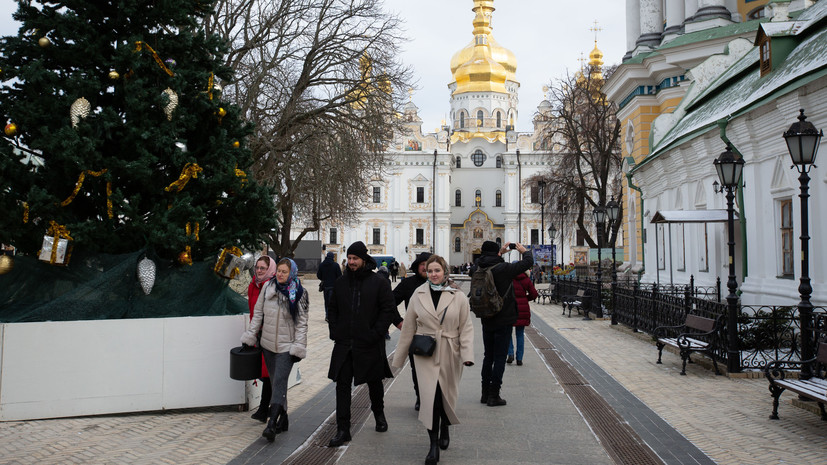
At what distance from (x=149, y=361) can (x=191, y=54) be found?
12.2ft

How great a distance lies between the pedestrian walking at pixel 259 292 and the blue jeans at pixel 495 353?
8.01 feet

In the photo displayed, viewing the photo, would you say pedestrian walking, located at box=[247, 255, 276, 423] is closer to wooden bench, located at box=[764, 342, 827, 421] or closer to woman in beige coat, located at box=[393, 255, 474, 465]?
woman in beige coat, located at box=[393, 255, 474, 465]

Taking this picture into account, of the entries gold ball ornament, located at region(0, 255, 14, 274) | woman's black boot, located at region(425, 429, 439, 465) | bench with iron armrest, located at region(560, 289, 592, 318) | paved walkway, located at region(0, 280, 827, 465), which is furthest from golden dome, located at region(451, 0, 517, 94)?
woman's black boot, located at region(425, 429, 439, 465)

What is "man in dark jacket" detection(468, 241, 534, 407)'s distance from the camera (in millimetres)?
7797

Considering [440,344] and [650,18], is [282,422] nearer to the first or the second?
[440,344]

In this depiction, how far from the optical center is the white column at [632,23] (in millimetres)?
32875

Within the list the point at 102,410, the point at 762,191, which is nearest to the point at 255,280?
the point at 102,410

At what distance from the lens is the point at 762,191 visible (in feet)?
47.1

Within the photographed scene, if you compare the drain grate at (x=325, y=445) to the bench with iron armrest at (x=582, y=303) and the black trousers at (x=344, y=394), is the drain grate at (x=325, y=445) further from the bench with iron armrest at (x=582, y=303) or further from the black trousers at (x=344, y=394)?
the bench with iron armrest at (x=582, y=303)

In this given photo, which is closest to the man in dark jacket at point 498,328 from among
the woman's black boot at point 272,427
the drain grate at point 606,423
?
the drain grate at point 606,423

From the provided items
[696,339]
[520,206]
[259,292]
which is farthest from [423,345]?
[520,206]

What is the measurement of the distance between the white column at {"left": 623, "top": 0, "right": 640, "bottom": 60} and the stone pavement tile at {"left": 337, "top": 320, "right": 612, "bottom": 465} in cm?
2760

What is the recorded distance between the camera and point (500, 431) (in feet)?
21.9

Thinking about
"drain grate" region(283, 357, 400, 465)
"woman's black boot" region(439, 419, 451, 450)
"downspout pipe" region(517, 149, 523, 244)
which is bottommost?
"drain grate" region(283, 357, 400, 465)
